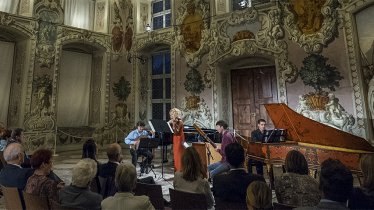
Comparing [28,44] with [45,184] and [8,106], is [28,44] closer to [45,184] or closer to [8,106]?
[8,106]

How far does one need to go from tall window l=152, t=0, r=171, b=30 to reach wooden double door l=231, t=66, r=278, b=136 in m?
3.97

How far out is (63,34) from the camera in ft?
31.8

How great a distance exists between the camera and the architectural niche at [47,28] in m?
9.16

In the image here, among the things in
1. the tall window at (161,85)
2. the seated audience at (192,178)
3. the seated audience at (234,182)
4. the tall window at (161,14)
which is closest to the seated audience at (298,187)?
the seated audience at (234,182)

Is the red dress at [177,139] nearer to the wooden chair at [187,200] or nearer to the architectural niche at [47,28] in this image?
the wooden chair at [187,200]

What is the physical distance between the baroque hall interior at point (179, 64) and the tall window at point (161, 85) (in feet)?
0.16

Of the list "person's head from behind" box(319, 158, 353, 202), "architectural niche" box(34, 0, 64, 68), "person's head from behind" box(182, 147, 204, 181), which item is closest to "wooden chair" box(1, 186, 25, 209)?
"person's head from behind" box(182, 147, 204, 181)

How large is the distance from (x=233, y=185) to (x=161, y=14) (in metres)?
10.4

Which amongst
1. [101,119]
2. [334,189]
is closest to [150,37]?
[101,119]

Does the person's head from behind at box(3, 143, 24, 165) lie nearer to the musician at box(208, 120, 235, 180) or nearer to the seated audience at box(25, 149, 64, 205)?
the seated audience at box(25, 149, 64, 205)

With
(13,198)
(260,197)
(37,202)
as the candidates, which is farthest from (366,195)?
(13,198)

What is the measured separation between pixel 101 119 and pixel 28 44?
12.7 feet

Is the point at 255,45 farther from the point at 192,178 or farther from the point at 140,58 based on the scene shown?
the point at 192,178

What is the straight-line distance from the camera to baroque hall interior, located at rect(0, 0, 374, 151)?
22.6 ft
